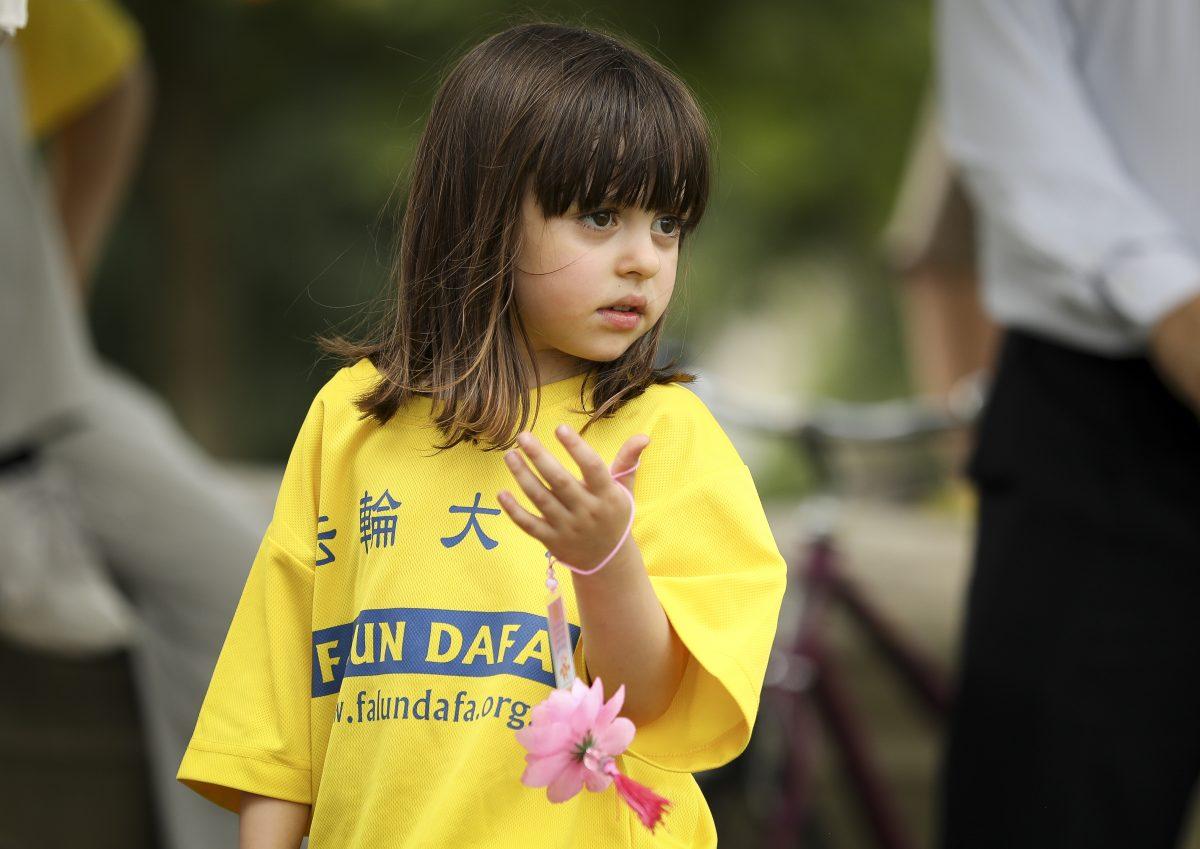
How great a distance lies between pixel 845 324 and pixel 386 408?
1158cm

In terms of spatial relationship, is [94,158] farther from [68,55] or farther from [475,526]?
[475,526]

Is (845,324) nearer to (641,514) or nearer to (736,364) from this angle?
(736,364)

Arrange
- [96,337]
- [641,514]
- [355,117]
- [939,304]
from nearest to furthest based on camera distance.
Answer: [641,514] → [939,304] → [355,117] → [96,337]

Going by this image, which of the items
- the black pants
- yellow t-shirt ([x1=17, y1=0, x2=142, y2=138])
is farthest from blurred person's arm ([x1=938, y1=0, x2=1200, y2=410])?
yellow t-shirt ([x1=17, y1=0, x2=142, y2=138])

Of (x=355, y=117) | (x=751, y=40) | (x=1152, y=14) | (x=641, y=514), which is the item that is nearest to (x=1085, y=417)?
(x=1152, y=14)

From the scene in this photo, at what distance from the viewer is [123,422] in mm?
3043

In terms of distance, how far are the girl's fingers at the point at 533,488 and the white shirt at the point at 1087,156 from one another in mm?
1124

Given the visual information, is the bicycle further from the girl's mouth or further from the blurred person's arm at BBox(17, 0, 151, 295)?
the girl's mouth

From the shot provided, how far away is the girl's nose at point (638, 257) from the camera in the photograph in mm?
1290

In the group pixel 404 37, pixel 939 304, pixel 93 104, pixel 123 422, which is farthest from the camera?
pixel 404 37

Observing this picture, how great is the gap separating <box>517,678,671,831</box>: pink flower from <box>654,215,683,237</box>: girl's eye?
38cm

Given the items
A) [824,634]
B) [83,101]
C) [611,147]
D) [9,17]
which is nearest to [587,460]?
[611,147]

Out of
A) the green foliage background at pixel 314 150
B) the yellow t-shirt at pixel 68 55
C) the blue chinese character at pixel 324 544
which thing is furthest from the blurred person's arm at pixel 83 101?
the green foliage background at pixel 314 150

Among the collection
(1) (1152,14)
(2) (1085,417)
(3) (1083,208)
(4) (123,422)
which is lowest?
(4) (123,422)
